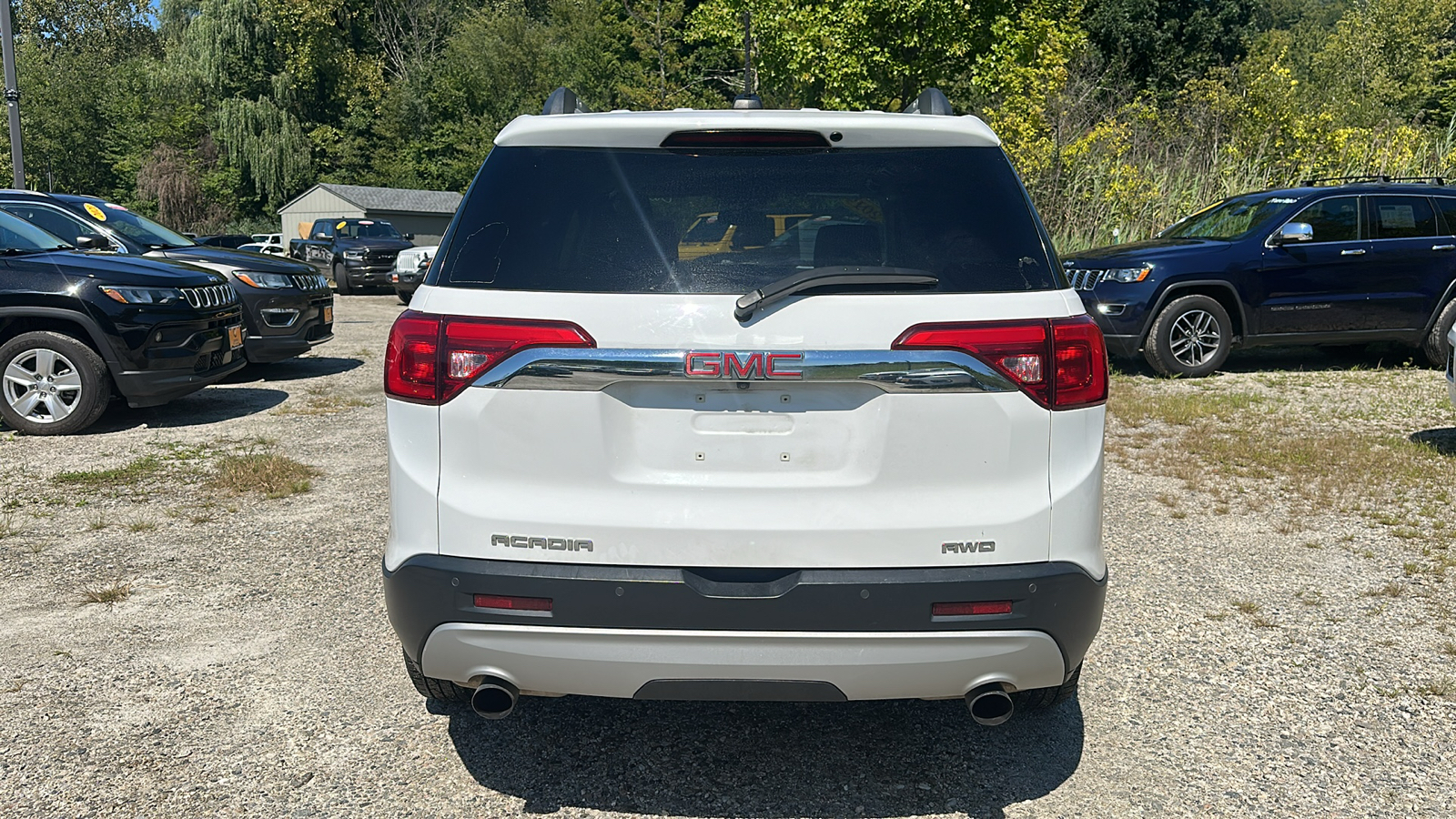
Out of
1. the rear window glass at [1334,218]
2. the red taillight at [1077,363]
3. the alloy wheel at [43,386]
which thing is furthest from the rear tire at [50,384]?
the rear window glass at [1334,218]

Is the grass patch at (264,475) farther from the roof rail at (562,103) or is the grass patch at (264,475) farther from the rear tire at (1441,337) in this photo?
the rear tire at (1441,337)

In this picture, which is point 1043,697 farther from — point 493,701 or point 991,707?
point 493,701

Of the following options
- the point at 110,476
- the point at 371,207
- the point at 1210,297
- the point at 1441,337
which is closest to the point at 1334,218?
the point at 1210,297

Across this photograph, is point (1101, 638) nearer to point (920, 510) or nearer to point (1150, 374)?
point (920, 510)

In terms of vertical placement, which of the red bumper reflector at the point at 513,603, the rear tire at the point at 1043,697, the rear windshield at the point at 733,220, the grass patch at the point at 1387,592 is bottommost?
the grass patch at the point at 1387,592

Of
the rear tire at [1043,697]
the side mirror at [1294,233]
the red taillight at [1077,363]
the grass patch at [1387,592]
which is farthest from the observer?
the side mirror at [1294,233]

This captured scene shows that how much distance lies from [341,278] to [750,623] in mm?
23314

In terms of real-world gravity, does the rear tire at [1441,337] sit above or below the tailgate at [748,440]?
below

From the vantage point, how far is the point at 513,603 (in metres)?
2.62

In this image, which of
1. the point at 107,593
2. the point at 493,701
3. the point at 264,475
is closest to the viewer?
the point at 493,701

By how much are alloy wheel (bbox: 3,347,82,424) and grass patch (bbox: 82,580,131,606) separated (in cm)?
375

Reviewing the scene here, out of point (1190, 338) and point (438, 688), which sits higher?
point (1190, 338)

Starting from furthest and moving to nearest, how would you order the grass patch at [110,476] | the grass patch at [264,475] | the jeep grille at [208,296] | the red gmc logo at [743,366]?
the jeep grille at [208,296], the grass patch at [110,476], the grass patch at [264,475], the red gmc logo at [743,366]

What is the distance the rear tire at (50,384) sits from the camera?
7.75 meters
